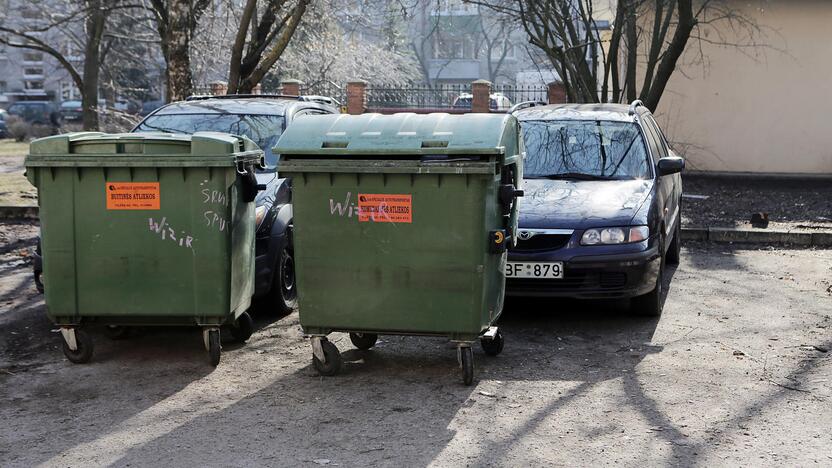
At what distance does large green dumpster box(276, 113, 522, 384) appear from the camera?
5.40 meters

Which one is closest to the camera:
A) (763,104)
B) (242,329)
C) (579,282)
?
(242,329)

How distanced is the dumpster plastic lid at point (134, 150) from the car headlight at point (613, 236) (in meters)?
2.53

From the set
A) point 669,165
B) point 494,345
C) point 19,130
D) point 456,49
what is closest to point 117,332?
point 494,345

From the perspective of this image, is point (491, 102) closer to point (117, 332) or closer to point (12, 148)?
point (12, 148)

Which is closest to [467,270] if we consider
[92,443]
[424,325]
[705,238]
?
[424,325]

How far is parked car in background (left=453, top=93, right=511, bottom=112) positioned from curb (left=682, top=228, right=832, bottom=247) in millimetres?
12894

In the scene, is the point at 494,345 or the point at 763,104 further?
the point at 763,104

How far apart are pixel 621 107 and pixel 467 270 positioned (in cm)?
382

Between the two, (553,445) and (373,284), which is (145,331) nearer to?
(373,284)

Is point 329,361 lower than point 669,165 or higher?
lower

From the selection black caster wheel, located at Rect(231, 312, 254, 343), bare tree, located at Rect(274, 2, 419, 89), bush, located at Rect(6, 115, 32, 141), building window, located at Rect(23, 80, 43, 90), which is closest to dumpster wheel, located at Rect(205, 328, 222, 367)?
black caster wheel, located at Rect(231, 312, 254, 343)

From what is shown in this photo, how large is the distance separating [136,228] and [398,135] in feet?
5.70

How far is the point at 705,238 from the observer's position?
11086 mm

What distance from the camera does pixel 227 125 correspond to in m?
7.97
